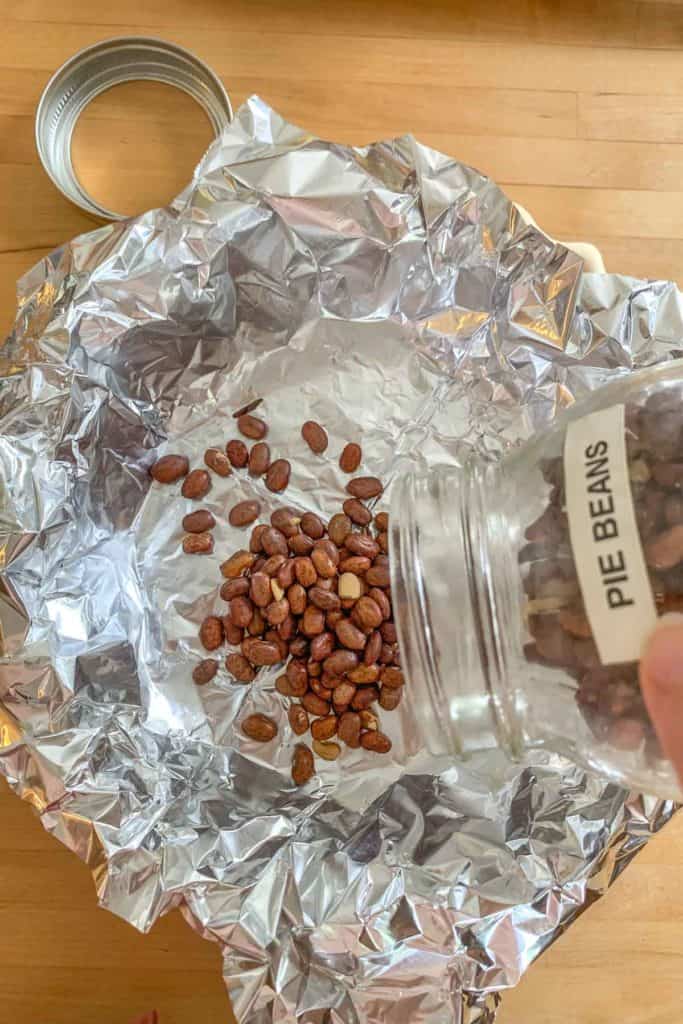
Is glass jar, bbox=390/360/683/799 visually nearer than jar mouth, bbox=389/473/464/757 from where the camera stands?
Yes

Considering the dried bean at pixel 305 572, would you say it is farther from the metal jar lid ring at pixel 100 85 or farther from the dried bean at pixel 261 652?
the metal jar lid ring at pixel 100 85

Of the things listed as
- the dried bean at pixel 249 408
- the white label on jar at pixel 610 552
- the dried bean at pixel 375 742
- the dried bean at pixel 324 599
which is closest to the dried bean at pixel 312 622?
the dried bean at pixel 324 599

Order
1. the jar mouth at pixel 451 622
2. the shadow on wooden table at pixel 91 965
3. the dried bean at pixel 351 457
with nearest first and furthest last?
the jar mouth at pixel 451 622 < the shadow on wooden table at pixel 91 965 < the dried bean at pixel 351 457

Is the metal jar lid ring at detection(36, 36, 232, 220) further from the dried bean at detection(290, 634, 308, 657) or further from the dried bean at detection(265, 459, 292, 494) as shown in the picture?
the dried bean at detection(290, 634, 308, 657)

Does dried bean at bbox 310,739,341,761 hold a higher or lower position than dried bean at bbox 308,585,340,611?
lower

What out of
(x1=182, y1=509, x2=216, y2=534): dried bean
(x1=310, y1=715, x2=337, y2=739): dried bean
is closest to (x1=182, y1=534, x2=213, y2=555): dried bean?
(x1=182, y1=509, x2=216, y2=534): dried bean

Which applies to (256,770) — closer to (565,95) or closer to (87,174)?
(87,174)

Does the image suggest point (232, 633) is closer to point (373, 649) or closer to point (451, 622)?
point (373, 649)

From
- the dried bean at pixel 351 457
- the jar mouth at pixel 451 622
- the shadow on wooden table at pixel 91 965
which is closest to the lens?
the jar mouth at pixel 451 622
